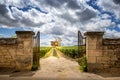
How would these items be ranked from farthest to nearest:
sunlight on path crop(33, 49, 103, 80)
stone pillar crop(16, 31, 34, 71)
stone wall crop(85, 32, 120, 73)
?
stone pillar crop(16, 31, 34, 71)
stone wall crop(85, 32, 120, 73)
sunlight on path crop(33, 49, 103, 80)

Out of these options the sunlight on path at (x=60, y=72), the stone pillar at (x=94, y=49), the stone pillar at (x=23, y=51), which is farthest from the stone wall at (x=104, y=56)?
the stone pillar at (x=23, y=51)

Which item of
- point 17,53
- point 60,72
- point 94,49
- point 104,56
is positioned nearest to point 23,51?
point 17,53

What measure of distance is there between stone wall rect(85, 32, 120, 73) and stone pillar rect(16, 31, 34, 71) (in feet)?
11.5

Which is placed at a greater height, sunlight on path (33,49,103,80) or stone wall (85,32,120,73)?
stone wall (85,32,120,73)

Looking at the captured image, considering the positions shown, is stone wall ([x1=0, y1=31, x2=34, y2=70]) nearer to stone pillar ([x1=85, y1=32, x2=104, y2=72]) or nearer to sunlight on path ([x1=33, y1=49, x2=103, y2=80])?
sunlight on path ([x1=33, y1=49, x2=103, y2=80])

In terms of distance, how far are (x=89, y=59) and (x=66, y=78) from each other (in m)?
2.47

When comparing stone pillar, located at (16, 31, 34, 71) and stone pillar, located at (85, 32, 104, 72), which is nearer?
stone pillar, located at (85, 32, 104, 72)

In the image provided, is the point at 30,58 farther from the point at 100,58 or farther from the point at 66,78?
the point at 100,58

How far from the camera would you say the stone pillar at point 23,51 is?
1155 centimetres

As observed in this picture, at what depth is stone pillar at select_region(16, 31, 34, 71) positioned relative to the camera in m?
11.5

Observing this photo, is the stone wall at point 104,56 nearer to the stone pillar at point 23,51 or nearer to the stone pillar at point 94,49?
the stone pillar at point 94,49

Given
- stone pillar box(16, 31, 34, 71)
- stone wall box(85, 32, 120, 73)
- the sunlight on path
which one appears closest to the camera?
the sunlight on path

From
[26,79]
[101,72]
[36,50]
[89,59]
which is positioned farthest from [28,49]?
[101,72]

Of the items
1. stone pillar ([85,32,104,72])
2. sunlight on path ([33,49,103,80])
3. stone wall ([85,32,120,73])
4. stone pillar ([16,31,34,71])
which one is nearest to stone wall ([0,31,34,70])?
stone pillar ([16,31,34,71])
